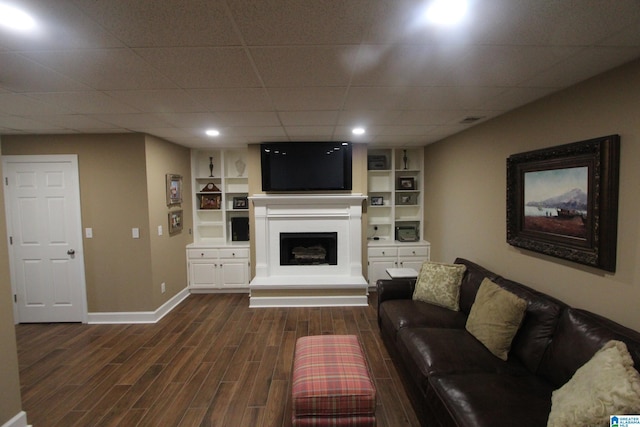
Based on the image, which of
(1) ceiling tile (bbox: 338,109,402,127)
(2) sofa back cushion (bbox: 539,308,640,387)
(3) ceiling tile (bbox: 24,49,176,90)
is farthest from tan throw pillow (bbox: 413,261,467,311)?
(3) ceiling tile (bbox: 24,49,176,90)

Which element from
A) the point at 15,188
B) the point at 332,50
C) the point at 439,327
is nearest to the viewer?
the point at 332,50

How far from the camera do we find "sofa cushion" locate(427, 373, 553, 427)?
151cm

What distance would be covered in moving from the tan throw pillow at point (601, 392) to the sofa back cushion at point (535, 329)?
0.50 metres

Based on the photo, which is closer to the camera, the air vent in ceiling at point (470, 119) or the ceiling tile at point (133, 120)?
the ceiling tile at point (133, 120)

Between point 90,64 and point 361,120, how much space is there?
232 centimetres

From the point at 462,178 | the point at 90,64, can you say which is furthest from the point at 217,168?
the point at 462,178

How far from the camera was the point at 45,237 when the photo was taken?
145 inches

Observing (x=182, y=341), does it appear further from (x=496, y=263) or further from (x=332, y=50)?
(x=496, y=263)

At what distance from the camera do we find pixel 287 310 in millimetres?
4164

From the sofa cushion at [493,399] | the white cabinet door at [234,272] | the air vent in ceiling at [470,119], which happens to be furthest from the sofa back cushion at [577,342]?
the white cabinet door at [234,272]

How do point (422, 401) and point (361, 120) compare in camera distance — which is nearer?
point (422, 401)

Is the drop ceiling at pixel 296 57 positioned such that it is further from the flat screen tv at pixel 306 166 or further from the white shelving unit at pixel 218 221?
the white shelving unit at pixel 218 221

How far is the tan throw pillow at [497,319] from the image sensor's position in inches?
82.3

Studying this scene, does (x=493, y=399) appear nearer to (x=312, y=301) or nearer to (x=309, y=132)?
(x=312, y=301)
